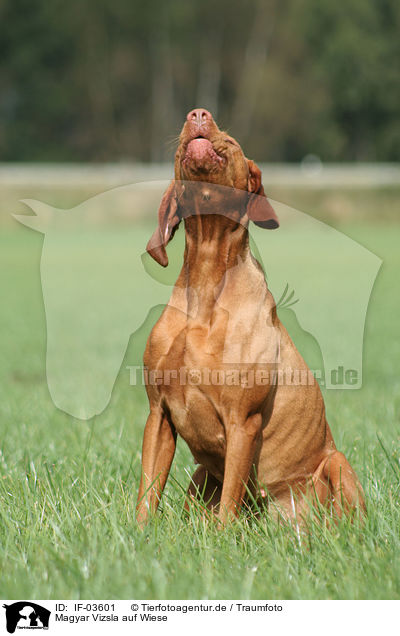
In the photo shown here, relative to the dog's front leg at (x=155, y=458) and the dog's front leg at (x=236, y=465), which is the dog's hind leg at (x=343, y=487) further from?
the dog's front leg at (x=155, y=458)

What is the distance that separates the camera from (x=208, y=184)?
9.18ft

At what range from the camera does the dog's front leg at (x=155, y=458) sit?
2.77 meters

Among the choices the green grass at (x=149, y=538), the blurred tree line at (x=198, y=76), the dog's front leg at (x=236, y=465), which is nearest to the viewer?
the green grass at (x=149, y=538)

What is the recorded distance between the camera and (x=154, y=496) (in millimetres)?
2770

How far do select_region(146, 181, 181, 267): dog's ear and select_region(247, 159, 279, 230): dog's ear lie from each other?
0.88 feet

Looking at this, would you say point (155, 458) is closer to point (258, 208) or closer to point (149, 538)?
point (149, 538)

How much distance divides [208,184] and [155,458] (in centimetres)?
97

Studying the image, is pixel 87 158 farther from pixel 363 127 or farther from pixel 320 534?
pixel 320 534

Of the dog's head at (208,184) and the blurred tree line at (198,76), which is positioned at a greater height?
the blurred tree line at (198,76)

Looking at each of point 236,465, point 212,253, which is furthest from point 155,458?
point 212,253

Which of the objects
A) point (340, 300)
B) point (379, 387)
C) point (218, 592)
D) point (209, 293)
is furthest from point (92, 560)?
point (340, 300)

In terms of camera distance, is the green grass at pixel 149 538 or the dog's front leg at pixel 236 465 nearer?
the green grass at pixel 149 538
